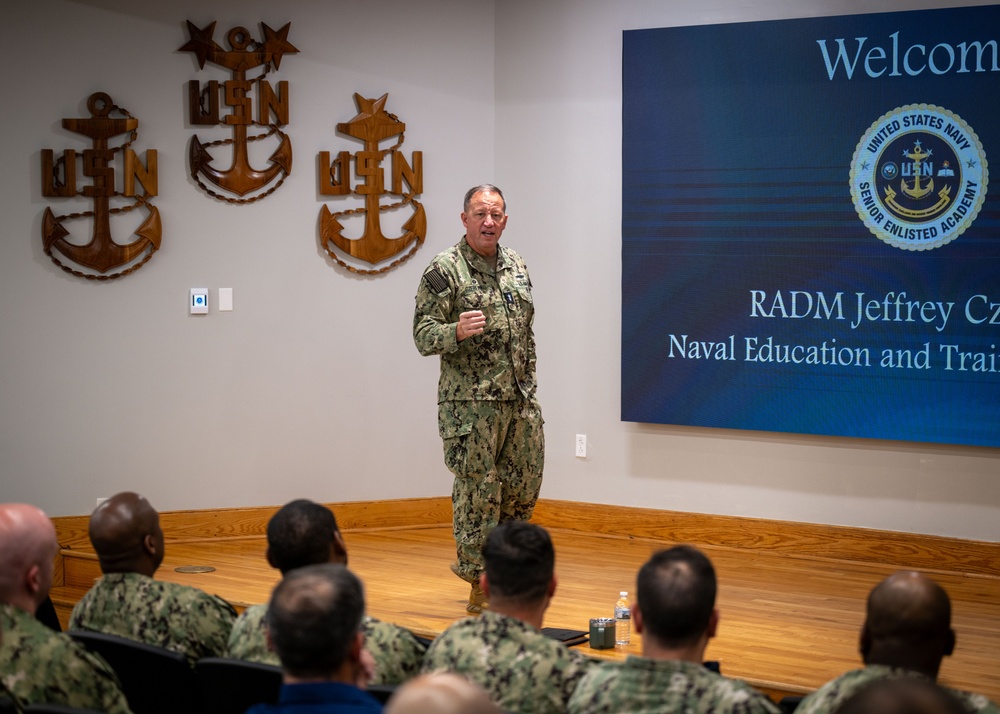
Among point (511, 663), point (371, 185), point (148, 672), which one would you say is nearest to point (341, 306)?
point (371, 185)

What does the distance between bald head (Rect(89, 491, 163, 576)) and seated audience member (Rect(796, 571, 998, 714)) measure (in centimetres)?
159

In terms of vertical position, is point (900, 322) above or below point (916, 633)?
above

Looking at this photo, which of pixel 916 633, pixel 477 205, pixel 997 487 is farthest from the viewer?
pixel 997 487

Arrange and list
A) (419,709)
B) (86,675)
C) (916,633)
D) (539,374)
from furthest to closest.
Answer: (539,374), (86,675), (916,633), (419,709)

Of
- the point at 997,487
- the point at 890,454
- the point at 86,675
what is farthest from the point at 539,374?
the point at 86,675

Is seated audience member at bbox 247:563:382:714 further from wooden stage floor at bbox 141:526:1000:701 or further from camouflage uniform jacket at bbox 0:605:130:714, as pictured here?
wooden stage floor at bbox 141:526:1000:701

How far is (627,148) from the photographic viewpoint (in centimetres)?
639

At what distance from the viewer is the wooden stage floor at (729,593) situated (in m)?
4.25

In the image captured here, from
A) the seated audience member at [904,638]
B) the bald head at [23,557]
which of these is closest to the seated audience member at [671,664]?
A: the seated audience member at [904,638]

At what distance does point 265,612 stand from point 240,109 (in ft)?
13.0

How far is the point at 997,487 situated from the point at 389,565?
273 cm

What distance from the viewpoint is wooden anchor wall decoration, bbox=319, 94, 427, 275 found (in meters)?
6.52

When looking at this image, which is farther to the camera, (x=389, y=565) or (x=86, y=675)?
(x=389, y=565)

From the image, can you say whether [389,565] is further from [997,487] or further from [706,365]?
[997,487]
